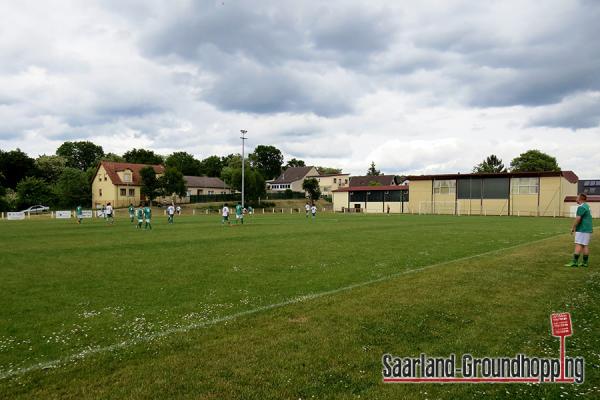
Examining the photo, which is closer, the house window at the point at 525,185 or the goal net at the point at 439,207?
the house window at the point at 525,185

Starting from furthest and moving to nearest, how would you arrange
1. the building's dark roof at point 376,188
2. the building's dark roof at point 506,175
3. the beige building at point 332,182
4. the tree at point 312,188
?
1. the beige building at point 332,182
2. the tree at point 312,188
3. the building's dark roof at point 376,188
4. the building's dark roof at point 506,175

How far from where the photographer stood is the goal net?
64.7 meters

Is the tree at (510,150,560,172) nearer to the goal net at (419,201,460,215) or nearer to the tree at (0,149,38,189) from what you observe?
the goal net at (419,201,460,215)

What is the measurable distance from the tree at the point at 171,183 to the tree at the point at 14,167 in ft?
97.2

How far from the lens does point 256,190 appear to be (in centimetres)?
7612

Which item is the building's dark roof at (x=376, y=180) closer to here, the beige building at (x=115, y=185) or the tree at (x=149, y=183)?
the beige building at (x=115, y=185)

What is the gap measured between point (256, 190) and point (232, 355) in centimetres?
7145

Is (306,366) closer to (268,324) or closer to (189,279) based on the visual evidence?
(268,324)

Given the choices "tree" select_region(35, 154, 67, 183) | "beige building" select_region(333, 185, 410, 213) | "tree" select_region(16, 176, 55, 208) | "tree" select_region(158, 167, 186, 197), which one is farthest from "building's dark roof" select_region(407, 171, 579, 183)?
"tree" select_region(35, 154, 67, 183)

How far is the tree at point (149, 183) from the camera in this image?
6800 cm

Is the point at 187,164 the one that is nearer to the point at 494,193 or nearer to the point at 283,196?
the point at 283,196

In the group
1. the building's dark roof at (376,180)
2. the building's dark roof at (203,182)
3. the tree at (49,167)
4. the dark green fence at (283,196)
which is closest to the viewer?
the tree at (49,167)

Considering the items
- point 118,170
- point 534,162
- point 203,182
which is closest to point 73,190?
point 118,170

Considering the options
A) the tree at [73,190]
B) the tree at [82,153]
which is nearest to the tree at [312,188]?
the tree at [73,190]
